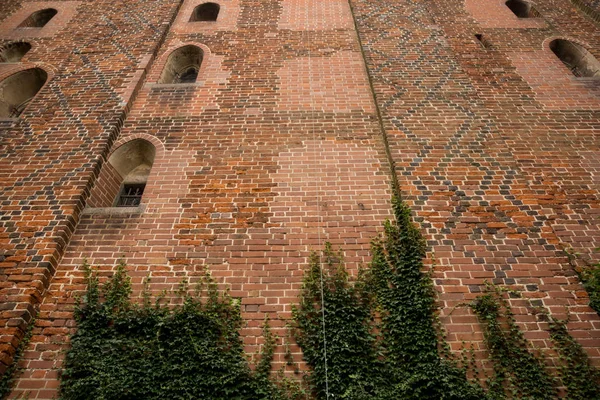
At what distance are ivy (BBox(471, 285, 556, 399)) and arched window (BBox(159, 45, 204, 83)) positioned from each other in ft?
22.6

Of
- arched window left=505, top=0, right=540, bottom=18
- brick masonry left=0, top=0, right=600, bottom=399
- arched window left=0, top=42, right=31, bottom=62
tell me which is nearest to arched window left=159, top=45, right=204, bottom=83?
brick masonry left=0, top=0, right=600, bottom=399

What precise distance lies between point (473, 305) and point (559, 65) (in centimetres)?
603

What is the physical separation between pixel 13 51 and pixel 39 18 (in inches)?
64.0

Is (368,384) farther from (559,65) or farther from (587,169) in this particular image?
(559,65)

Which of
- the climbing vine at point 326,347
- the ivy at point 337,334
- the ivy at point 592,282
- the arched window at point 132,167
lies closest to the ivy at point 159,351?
the climbing vine at point 326,347

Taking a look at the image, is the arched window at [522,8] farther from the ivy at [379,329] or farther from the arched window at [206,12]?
the ivy at [379,329]

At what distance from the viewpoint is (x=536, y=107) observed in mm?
6211

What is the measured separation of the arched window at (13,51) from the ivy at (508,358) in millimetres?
10314

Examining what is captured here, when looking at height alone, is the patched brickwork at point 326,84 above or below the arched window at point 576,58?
below

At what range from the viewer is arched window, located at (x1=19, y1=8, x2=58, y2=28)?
Result: 28.6ft

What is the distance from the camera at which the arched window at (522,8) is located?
8.80 m

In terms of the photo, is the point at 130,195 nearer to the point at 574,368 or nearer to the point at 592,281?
the point at 574,368

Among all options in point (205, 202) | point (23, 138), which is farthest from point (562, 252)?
point (23, 138)

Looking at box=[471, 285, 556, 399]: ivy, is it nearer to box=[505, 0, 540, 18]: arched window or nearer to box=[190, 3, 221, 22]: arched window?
box=[505, 0, 540, 18]: arched window
